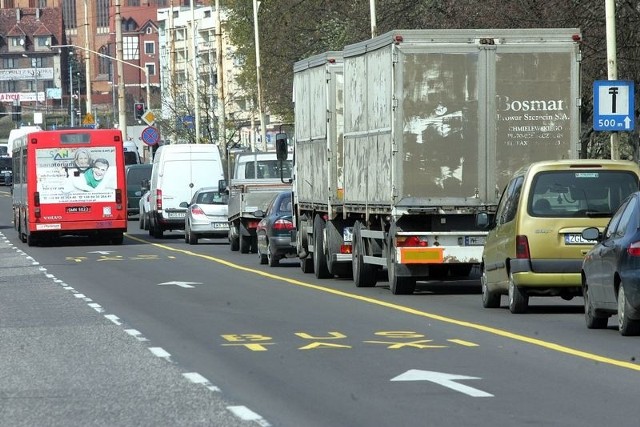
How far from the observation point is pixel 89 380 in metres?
13.6

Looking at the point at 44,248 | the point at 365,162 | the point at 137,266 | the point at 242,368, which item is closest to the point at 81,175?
the point at 44,248

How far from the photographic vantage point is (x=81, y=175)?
148 feet

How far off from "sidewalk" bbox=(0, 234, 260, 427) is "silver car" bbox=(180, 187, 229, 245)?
898 inches

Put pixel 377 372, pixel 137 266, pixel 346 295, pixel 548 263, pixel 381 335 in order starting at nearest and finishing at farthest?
1. pixel 377 372
2. pixel 381 335
3. pixel 548 263
4. pixel 346 295
5. pixel 137 266

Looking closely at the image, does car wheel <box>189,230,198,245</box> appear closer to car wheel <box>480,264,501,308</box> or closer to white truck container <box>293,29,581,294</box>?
white truck container <box>293,29,581,294</box>

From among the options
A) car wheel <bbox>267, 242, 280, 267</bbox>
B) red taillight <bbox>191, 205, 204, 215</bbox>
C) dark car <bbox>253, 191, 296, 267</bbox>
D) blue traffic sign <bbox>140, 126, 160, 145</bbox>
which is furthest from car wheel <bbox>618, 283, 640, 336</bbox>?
blue traffic sign <bbox>140, 126, 160, 145</bbox>

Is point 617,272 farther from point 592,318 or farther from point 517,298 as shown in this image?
point 517,298

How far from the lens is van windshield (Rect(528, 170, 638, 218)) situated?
66.3 feet

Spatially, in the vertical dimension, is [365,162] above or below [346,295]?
above

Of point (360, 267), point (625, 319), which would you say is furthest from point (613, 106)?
point (625, 319)

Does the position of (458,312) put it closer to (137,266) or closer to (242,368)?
(242,368)

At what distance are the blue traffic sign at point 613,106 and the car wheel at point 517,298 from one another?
8.83 metres

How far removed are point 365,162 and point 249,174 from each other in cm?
1952

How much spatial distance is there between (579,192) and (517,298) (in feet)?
4.44
